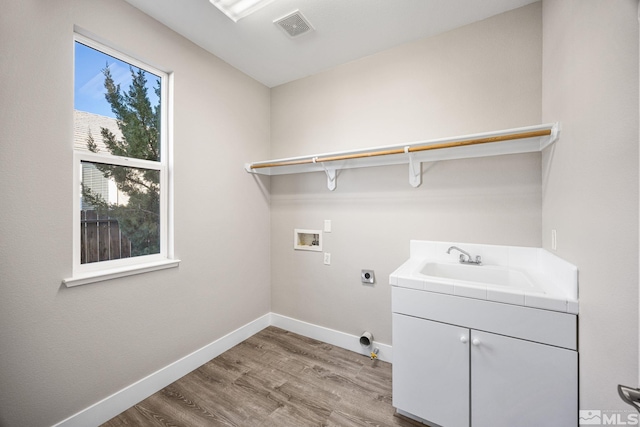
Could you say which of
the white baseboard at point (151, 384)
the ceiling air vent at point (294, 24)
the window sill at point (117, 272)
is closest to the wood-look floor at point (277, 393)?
the white baseboard at point (151, 384)

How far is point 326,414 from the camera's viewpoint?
5.37 feet

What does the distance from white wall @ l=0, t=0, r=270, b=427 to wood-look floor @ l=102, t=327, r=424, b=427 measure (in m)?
0.24

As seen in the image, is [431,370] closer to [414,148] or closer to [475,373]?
[475,373]

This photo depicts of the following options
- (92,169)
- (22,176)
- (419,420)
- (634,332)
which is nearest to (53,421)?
(22,176)

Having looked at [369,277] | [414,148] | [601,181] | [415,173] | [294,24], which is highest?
[294,24]

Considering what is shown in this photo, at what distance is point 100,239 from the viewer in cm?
165

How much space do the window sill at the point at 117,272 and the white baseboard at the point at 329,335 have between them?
4.30 feet

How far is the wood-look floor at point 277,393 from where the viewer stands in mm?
1599

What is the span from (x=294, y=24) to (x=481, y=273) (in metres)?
2.17

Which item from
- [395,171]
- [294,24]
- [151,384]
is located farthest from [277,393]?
[294,24]

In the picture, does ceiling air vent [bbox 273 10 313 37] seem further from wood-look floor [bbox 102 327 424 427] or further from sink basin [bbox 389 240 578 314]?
wood-look floor [bbox 102 327 424 427]

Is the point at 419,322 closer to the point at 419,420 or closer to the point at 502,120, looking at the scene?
the point at 419,420

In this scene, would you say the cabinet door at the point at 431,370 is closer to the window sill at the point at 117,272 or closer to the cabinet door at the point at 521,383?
the cabinet door at the point at 521,383

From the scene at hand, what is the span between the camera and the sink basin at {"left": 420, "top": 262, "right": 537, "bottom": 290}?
5.42ft
